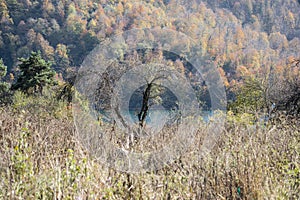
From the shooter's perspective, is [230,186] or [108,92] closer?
[230,186]

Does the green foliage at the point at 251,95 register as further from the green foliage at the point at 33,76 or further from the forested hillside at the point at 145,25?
the forested hillside at the point at 145,25

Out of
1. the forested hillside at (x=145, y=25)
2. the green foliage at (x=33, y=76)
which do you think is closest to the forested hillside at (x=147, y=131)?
the green foliage at (x=33, y=76)

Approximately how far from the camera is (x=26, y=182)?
11.4 ft

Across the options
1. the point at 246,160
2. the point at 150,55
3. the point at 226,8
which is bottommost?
the point at 246,160

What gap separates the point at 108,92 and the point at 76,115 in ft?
3.76

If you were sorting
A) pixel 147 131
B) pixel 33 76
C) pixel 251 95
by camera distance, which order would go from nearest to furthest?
pixel 147 131
pixel 251 95
pixel 33 76

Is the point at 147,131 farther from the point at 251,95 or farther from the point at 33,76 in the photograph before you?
the point at 33,76

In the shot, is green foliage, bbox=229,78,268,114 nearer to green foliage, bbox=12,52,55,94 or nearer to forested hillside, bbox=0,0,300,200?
forested hillside, bbox=0,0,300,200

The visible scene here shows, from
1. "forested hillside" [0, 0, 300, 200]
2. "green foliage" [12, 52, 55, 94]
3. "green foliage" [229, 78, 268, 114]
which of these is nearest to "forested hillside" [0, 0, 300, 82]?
"green foliage" [12, 52, 55, 94]

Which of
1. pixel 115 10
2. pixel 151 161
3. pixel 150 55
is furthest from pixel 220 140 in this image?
pixel 115 10

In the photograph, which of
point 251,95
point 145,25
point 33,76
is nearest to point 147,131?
point 251,95

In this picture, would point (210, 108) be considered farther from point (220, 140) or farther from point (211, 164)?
point (211, 164)

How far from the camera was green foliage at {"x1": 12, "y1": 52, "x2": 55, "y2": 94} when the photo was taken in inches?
948

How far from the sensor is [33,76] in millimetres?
24719
